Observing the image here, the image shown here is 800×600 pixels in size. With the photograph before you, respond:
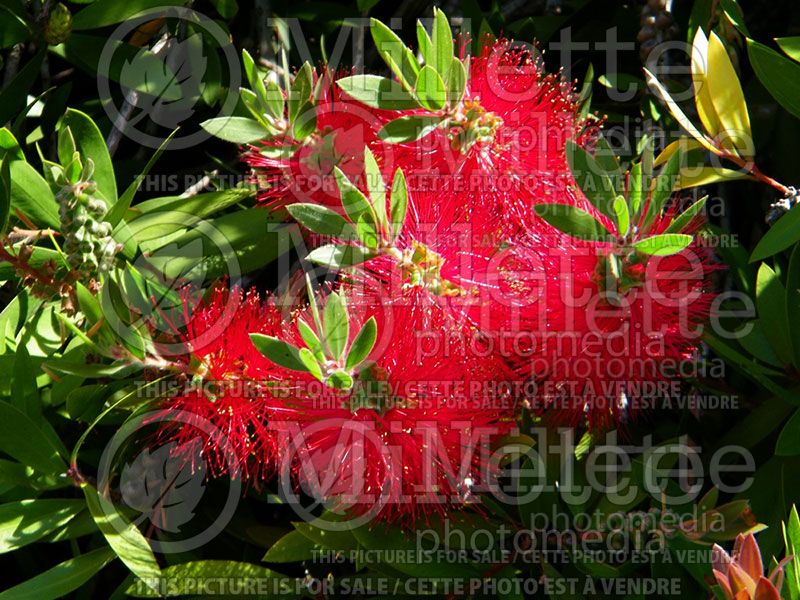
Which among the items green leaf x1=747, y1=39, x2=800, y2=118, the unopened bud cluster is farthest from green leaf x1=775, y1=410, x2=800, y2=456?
the unopened bud cluster

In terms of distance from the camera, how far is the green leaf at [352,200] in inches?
38.4

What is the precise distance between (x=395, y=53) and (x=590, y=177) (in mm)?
287

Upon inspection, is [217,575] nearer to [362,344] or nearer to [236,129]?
[362,344]

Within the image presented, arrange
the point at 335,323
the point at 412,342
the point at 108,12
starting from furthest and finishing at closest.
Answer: the point at 108,12
the point at 412,342
the point at 335,323

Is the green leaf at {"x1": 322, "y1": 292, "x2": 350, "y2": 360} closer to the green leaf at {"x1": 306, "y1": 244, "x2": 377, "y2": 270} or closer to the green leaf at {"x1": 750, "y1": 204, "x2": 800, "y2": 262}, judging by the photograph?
the green leaf at {"x1": 306, "y1": 244, "x2": 377, "y2": 270}

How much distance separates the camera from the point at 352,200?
0.98 metres

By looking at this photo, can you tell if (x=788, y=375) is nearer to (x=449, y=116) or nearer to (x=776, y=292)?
(x=776, y=292)

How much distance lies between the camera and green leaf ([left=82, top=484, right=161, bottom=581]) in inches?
45.5

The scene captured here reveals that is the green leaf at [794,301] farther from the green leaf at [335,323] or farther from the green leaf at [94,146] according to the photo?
the green leaf at [94,146]

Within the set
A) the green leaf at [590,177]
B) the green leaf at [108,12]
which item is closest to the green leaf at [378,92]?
the green leaf at [590,177]

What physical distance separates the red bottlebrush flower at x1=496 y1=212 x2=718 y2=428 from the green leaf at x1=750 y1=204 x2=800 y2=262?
Answer: 0.08 meters

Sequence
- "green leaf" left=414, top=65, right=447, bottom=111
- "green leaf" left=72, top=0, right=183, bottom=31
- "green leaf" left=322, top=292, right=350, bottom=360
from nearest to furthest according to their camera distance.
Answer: "green leaf" left=322, top=292, right=350, bottom=360 → "green leaf" left=414, top=65, right=447, bottom=111 → "green leaf" left=72, top=0, right=183, bottom=31

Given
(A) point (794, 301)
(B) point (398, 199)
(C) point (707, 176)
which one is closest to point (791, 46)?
(C) point (707, 176)

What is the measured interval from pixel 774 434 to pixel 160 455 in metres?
0.92
